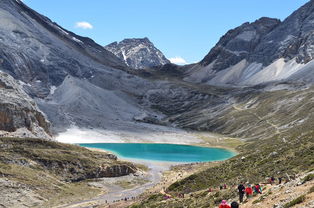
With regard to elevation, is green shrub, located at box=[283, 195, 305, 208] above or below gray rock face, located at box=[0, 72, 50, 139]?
below

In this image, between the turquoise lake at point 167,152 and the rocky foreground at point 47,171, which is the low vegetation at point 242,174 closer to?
the rocky foreground at point 47,171

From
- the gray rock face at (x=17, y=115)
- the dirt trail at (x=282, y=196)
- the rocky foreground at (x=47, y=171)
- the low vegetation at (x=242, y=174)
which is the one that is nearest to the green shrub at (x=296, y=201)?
the dirt trail at (x=282, y=196)

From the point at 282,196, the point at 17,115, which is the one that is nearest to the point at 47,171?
the point at 17,115

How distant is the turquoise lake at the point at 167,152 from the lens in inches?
5669

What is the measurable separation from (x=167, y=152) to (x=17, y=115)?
69.9 meters

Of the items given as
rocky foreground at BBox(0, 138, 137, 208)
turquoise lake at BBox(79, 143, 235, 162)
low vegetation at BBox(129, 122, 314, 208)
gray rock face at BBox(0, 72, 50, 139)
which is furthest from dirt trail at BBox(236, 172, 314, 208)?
turquoise lake at BBox(79, 143, 235, 162)

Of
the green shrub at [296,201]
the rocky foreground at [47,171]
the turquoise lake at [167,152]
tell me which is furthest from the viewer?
Result: the turquoise lake at [167,152]

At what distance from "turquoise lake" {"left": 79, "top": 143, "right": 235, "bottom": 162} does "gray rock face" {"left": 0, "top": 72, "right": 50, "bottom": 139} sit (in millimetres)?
33432

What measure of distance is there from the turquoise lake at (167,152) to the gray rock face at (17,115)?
3343 cm

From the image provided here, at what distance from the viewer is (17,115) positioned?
367 ft

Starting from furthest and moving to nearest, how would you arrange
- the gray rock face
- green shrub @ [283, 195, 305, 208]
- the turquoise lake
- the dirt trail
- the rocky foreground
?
1. the turquoise lake
2. the gray rock face
3. the rocky foreground
4. the dirt trail
5. green shrub @ [283, 195, 305, 208]

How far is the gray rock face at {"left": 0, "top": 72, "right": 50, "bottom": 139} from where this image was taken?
107062 mm

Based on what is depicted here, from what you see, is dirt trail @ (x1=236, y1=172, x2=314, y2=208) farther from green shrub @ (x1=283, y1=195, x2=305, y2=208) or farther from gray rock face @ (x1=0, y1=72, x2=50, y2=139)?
gray rock face @ (x1=0, y1=72, x2=50, y2=139)

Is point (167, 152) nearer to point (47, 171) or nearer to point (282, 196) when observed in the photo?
point (47, 171)
